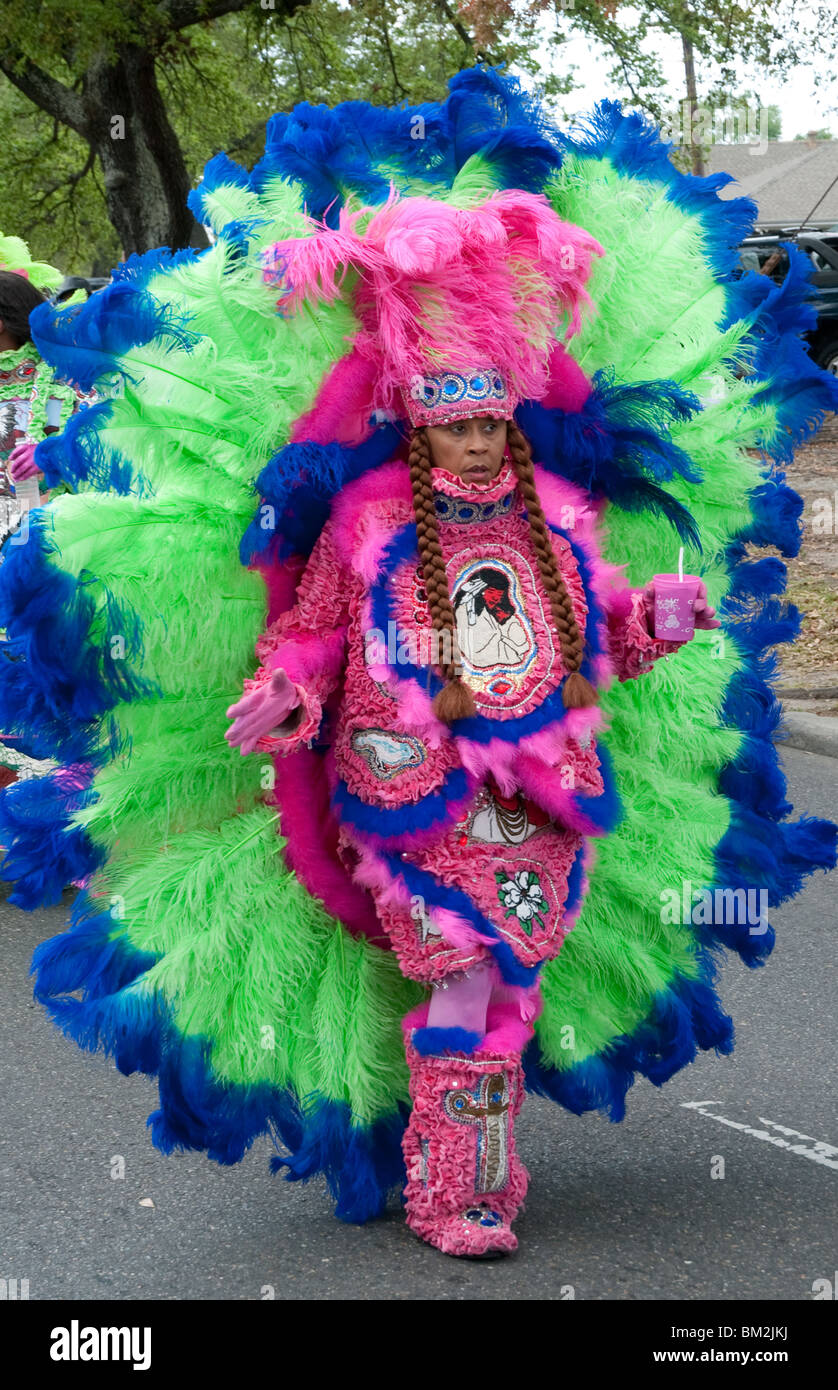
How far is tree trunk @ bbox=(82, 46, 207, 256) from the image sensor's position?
14883 mm

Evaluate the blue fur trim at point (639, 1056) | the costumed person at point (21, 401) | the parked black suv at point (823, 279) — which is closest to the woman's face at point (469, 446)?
the blue fur trim at point (639, 1056)

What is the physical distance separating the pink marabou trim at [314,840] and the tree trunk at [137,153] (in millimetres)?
12602

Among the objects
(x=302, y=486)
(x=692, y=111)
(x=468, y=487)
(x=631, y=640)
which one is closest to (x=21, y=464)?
(x=302, y=486)

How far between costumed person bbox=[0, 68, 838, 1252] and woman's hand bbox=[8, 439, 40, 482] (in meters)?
2.38

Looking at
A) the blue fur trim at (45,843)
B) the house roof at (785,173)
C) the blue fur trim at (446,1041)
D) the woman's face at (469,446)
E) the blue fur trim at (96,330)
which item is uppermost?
the house roof at (785,173)

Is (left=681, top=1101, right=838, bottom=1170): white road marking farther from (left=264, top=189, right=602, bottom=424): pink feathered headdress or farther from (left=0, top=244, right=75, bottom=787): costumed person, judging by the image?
(left=0, top=244, right=75, bottom=787): costumed person

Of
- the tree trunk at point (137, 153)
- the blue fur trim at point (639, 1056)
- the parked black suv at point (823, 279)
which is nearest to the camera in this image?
the blue fur trim at point (639, 1056)

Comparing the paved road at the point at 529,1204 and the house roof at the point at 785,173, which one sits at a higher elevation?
the house roof at the point at 785,173

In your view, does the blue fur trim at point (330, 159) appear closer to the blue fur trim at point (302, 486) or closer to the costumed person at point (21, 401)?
the blue fur trim at point (302, 486)

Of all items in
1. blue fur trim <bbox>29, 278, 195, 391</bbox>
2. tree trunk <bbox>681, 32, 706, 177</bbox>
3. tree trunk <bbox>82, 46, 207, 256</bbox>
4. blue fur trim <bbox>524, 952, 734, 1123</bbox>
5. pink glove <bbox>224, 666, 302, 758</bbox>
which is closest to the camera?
pink glove <bbox>224, 666, 302, 758</bbox>

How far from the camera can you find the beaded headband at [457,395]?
9.52 feet

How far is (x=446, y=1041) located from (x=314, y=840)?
47cm

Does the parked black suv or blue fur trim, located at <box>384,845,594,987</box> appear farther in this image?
the parked black suv

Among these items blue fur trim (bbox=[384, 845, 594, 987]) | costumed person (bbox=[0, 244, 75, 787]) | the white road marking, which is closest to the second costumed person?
blue fur trim (bbox=[384, 845, 594, 987])
